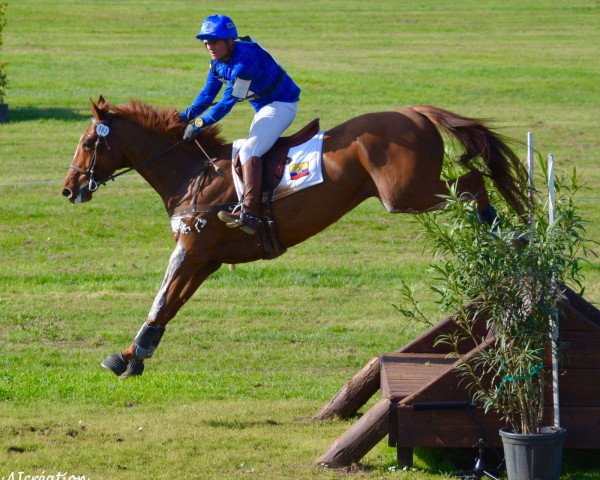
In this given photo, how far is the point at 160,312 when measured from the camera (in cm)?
839

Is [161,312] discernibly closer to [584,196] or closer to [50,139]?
[584,196]

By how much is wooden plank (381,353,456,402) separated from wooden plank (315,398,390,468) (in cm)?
13

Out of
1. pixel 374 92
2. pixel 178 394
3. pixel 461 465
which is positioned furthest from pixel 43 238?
pixel 374 92

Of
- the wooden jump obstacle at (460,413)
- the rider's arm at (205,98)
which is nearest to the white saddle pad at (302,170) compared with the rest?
the rider's arm at (205,98)

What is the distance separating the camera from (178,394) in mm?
9078

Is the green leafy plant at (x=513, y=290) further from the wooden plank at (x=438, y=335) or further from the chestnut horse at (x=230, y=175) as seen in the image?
the chestnut horse at (x=230, y=175)

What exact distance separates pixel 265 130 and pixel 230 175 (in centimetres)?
46

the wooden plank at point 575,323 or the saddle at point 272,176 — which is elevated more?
the saddle at point 272,176

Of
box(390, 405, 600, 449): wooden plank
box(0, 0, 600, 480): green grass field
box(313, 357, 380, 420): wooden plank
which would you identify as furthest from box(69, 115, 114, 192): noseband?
box(390, 405, 600, 449): wooden plank

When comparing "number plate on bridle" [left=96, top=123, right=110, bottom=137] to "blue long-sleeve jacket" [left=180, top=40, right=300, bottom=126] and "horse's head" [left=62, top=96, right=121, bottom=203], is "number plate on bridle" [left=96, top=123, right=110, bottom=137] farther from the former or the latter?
"blue long-sleeve jacket" [left=180, top=40, right=300, bottom=126]

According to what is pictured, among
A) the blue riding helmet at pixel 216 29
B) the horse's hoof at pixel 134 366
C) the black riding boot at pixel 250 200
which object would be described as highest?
the blue riding helmet at pixel 216 29

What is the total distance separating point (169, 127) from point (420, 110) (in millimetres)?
1909

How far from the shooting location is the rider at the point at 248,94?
8.22 meters

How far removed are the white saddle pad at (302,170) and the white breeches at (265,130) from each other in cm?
18
